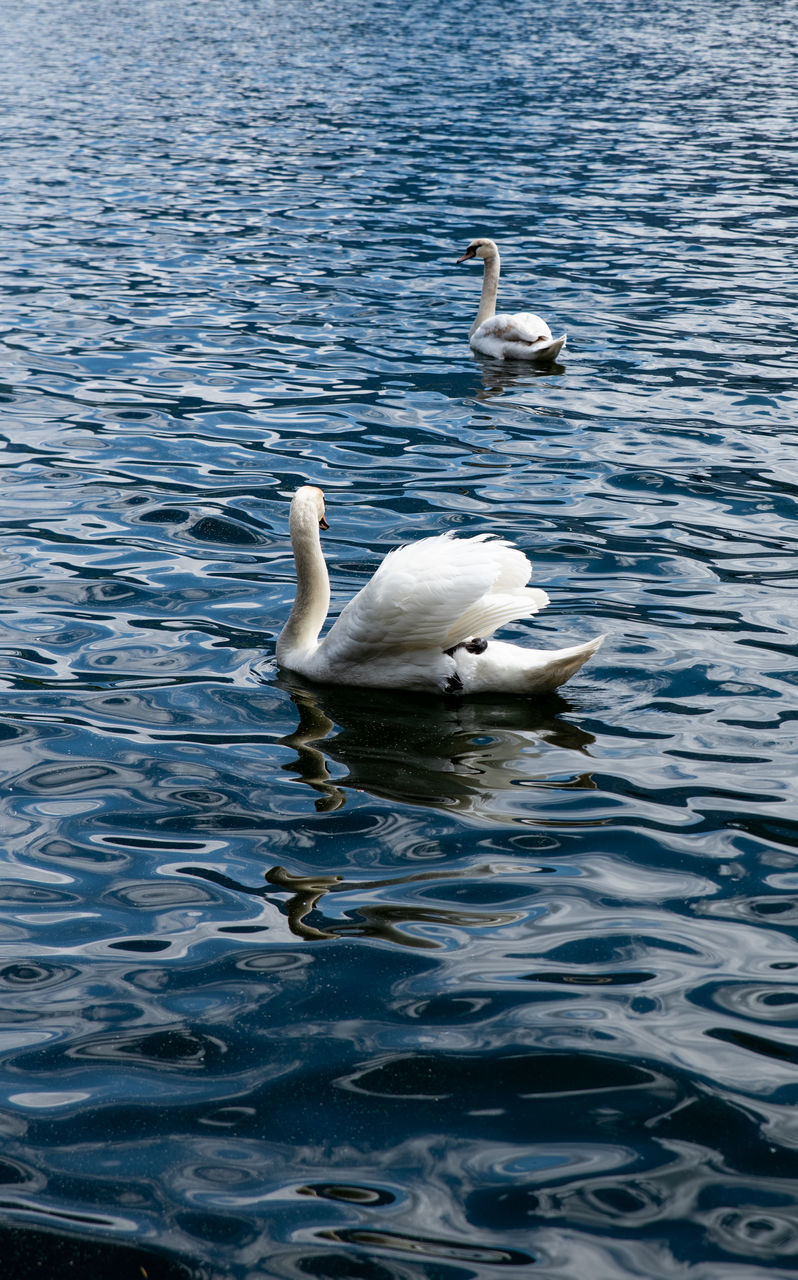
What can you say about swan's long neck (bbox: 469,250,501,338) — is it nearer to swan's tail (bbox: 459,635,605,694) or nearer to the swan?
the swan

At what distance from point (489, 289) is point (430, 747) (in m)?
10.3

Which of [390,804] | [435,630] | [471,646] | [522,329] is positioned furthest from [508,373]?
[390,804]

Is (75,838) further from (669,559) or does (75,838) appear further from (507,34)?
(507,34)

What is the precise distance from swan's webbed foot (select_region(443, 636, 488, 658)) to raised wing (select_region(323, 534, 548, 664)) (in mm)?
32

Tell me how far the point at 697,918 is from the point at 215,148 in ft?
85.3

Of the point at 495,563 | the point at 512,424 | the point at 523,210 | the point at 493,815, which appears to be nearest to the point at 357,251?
the point at 523,210

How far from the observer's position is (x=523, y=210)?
72.5ft

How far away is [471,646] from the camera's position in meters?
7.41

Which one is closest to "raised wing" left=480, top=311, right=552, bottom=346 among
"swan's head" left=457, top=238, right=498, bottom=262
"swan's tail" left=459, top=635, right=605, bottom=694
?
"swan's head" left=457, top=238, right=498, bottom=262

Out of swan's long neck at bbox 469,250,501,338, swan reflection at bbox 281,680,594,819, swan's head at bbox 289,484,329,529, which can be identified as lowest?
swan reflection at bbox 281,680,594,819

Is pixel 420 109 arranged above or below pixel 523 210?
above

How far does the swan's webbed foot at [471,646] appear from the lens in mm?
7387

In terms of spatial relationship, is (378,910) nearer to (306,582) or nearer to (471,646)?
(471,646)

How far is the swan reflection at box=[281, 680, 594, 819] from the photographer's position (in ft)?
21.3
